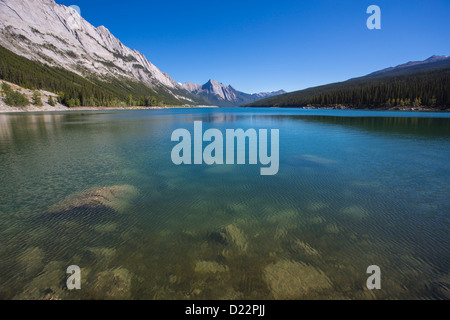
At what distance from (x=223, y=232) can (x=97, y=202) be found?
853 centimetres

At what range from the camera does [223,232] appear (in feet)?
31.0

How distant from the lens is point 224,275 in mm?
6996

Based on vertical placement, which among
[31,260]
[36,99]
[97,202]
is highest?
[36,99]

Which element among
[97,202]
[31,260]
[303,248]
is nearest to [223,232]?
[303,248]

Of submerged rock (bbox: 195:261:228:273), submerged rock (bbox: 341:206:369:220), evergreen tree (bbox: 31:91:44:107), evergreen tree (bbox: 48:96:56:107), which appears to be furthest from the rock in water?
evergreen tree (bbox: 48:96:56:107)

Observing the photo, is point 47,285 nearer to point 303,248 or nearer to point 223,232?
point 223,232

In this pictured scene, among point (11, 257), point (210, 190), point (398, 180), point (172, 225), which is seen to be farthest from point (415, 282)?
point (11, 257)

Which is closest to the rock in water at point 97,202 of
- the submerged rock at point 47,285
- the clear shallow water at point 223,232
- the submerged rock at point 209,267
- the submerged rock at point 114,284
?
the clear shallow water at point 223,232

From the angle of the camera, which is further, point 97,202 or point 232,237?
point 97,202

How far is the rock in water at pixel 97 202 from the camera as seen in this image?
11.1 meters

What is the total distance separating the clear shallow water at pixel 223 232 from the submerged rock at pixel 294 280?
36 millimetres

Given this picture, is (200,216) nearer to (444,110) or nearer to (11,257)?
(11,257)

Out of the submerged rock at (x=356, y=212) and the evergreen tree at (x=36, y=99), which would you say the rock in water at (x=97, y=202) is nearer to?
the submerged rock at (x=356, y=212)

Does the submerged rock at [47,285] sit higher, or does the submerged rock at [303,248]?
the submerged rock at [47,285]
